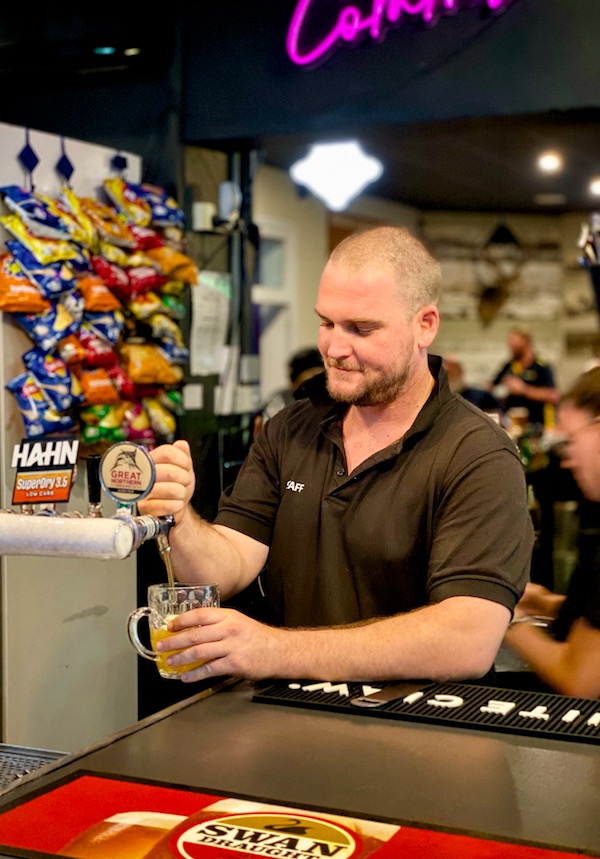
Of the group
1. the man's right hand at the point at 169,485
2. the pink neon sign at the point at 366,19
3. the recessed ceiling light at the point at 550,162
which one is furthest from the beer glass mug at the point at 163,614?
the recessed ceiling light at the point at 550,162

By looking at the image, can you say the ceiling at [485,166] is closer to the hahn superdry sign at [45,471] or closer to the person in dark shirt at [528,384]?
the person in dark shirt at [528,384]

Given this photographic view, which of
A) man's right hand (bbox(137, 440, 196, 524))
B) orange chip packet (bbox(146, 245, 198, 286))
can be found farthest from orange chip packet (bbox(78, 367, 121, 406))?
man's right hand (bbox(137, 440, 196, 524))

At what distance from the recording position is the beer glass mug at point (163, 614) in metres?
1.66

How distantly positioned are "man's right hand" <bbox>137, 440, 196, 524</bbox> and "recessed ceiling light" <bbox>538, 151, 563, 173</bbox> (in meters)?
7.87

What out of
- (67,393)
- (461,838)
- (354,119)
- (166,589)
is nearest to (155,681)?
(166,589)

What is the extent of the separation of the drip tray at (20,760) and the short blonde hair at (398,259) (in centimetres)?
104

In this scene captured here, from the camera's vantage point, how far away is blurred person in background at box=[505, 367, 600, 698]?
82.4 inches

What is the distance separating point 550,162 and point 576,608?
25.5 feet

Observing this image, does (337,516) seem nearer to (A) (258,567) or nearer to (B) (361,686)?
(A) (258,567)

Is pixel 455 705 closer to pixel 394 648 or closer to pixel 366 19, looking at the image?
pixel 394 648

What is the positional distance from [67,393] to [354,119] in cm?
174

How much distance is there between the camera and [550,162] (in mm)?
9406

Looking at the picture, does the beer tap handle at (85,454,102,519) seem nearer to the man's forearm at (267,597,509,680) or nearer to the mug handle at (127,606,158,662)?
the mug handle at (127,606,158,662)

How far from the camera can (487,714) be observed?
5.16ft
